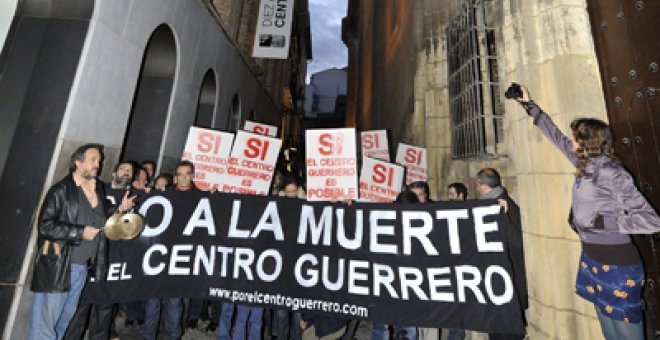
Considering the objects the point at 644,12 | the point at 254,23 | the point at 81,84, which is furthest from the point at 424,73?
the point at 254,23

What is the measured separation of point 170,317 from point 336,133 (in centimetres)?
349

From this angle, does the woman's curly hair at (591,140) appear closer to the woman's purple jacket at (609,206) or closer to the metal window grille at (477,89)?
the woman's purple jacket at (609,206)

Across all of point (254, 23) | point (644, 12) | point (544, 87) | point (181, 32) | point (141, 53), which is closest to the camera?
point (644, 12)

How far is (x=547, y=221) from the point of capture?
345cm

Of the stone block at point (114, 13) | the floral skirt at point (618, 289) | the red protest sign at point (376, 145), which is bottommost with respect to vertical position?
the floral skirt at point (618, 289)

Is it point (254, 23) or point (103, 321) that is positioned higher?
point (254, 23)

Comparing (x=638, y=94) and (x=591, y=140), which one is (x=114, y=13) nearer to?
(x=591, y=140)

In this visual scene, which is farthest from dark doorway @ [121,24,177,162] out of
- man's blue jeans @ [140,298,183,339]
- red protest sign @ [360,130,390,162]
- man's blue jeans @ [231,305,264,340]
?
red protest sign @ [360,130,390,162]

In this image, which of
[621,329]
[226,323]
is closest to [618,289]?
[621,329]

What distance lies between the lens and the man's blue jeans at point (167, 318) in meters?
3.96

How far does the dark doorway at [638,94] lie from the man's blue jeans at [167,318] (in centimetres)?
525

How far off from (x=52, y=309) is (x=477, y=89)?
703 cm

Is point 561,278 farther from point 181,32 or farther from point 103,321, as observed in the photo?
point 181,32

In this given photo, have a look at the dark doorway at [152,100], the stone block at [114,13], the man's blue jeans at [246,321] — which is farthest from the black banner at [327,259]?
the dark doorway at [152,100]
